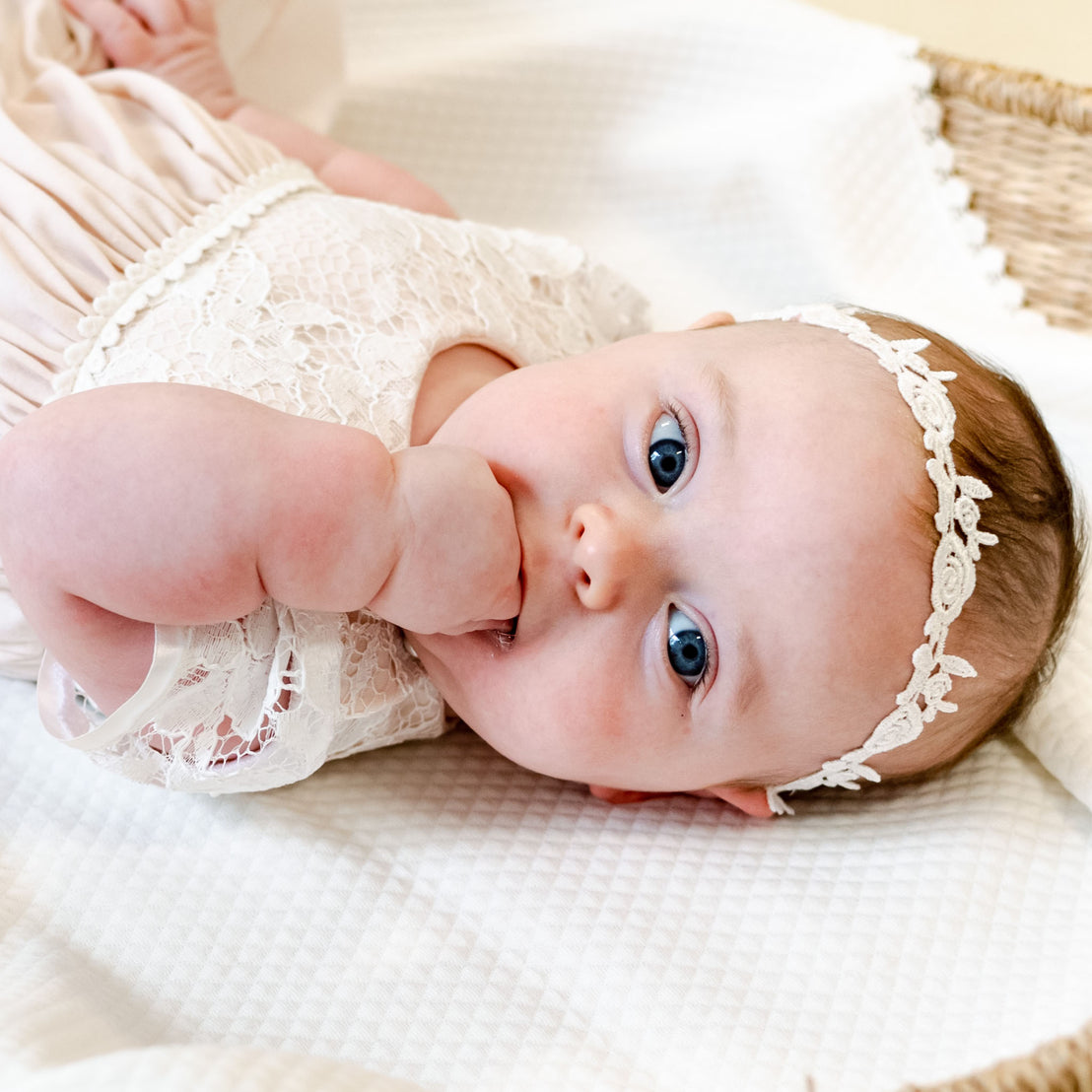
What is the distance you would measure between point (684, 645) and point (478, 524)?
219 mm

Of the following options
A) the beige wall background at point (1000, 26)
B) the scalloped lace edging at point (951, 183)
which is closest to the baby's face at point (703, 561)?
the scalloped lace edging at point (951, 183)

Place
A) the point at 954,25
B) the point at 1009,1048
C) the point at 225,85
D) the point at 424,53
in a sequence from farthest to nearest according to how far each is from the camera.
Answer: the point at 954,25 < the point at 424,53 < the point at 225,85 < the point at 1009,1048

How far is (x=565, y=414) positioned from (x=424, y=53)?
3.67 ft

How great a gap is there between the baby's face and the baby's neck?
96mm

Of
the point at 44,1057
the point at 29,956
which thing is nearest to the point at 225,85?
the point at 29,956

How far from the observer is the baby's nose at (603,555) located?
99 centimetres

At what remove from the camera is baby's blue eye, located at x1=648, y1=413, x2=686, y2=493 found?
1052 mm

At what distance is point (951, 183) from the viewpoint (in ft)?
5.94

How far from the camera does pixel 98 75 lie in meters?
1.42

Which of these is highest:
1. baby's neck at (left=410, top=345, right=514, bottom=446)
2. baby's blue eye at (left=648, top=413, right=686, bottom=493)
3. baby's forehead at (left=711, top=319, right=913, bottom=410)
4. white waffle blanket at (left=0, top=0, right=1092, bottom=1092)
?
baby's forehead at (left=711, top=319, right=913, bottom=410)

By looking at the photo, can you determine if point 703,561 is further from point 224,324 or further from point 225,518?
point 224,324

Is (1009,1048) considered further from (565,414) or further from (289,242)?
(289,242)

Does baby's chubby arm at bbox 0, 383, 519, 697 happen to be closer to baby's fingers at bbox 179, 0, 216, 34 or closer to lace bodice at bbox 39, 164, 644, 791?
lace bodice at bbox 39, 164, 644, 791

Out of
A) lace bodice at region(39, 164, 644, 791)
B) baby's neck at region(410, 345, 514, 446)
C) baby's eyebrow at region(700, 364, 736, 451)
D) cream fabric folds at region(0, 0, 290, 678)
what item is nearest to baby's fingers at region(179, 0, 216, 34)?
cream fabric folds at region(0, 0, 290, 678)
